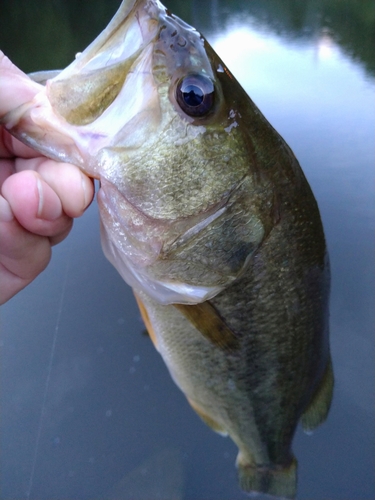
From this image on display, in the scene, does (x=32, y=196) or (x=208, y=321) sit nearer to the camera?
(x=32, y=196)

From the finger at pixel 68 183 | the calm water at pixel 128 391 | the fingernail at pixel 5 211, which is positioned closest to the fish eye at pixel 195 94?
the finger at pixel 68 183

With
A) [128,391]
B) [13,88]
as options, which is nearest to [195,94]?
[13,88]

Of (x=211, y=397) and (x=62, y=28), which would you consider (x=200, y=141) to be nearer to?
(x=211, y=397)

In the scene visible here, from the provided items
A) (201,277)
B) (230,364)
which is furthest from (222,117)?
(230,364)

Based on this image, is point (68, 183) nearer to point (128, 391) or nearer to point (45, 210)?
point (45, 210)

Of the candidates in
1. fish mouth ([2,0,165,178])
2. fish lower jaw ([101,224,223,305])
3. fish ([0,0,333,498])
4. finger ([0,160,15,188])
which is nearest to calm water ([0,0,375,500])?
fish ([0,0,333,498])

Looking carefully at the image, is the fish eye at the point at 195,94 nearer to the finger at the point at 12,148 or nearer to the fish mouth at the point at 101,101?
the fish mouth at the point at 101,101
